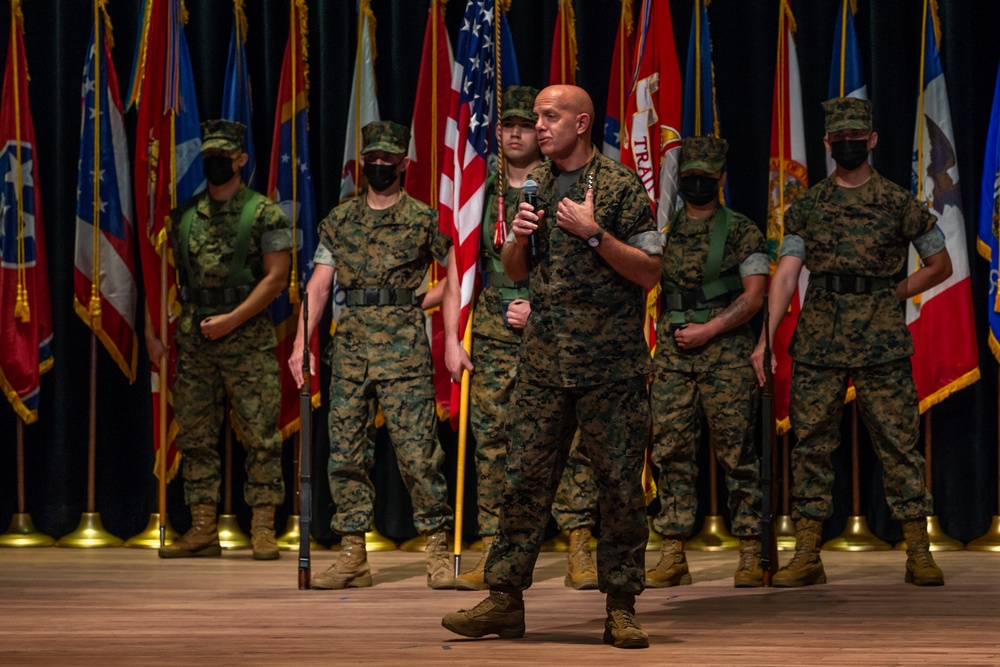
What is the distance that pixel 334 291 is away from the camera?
6973 millimetres

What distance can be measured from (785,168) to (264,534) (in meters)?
2.87

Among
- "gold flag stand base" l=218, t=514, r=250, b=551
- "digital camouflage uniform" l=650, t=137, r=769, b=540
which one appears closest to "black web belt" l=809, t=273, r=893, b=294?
"digital camouflage uniform" l=650, t=137, r=769, b=540

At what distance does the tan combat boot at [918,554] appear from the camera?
5512 mm

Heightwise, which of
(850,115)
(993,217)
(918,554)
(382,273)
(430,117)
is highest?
(430,117)

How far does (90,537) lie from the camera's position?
6965mm

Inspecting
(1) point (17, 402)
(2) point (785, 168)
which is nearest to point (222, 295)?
(1) point (17, 402)

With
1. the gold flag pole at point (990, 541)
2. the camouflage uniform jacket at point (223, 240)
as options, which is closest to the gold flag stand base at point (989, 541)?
the gold flag pole at point (990, 541)

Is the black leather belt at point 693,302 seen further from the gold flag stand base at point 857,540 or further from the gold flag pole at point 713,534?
the gold flag stand base at point 857,540

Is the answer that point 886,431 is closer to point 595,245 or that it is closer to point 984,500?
point 984,500

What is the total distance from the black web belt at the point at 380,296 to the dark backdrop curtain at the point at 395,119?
54.1 inches

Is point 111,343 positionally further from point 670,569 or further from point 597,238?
point 597,238

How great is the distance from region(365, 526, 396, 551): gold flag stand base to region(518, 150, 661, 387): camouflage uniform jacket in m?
2.80

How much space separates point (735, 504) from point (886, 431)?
0.64m

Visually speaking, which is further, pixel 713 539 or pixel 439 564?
pixel 713 539
